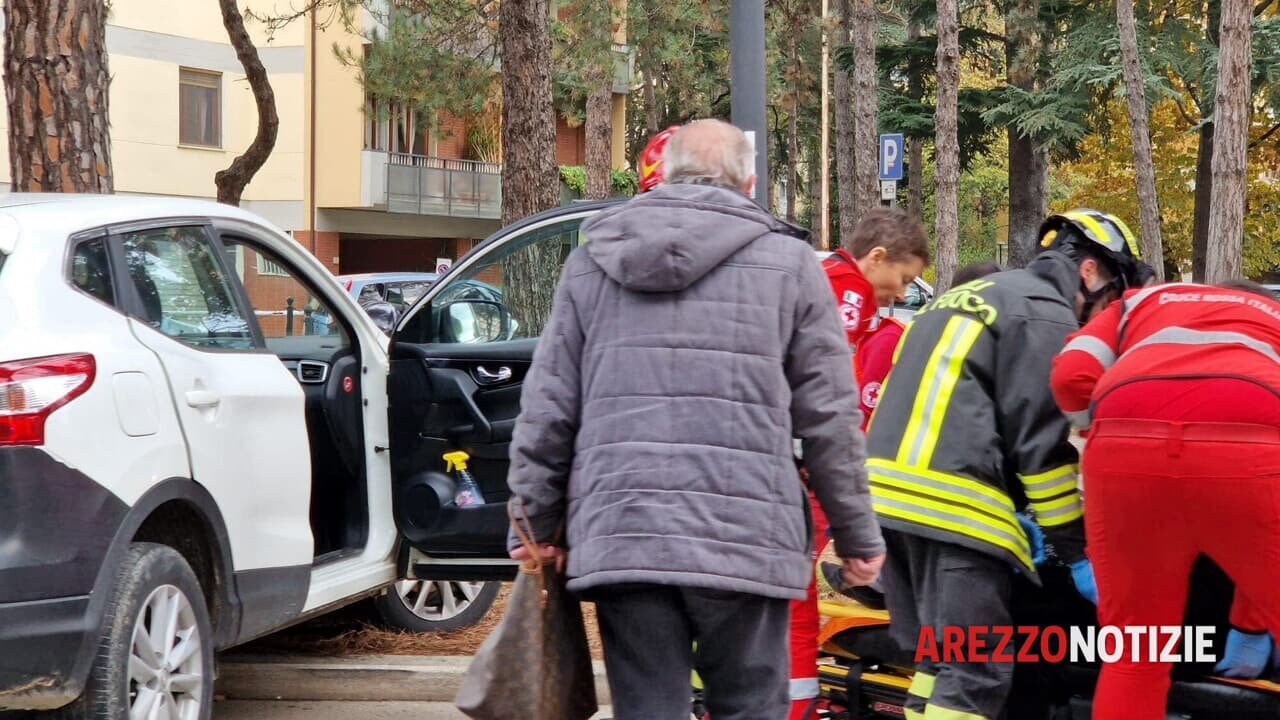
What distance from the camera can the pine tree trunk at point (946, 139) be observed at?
21578 mm

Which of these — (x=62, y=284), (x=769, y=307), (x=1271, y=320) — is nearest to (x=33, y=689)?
(x=62, y=284)

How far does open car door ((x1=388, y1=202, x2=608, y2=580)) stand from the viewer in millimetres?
5453

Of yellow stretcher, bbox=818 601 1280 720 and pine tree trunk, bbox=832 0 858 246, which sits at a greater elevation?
pine tree trunk, bbox=832 0 858 246

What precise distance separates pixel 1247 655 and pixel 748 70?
346 cm

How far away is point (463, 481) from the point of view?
5.47 meters

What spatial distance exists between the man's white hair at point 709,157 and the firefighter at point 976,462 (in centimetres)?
98

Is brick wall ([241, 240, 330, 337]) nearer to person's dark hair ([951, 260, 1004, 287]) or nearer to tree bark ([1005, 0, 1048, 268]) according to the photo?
person's dark hair ([951, 260, 1004, 287])

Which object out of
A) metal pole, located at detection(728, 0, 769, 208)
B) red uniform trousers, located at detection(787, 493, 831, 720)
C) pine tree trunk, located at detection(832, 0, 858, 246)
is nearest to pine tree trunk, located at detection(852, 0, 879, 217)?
pine tree trunk, located at detection(832, 0, 858, 246)

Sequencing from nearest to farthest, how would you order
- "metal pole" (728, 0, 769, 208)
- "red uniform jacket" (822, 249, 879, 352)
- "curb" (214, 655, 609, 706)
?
"red uniform jacket" (822, 249, 879, 352)
"curb" (214, 655, 609, 706)
"metal pole" (728, 0, 769, 208)

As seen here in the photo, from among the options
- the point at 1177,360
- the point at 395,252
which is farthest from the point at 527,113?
the point at 395,252

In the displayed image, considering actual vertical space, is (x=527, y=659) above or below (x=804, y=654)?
above

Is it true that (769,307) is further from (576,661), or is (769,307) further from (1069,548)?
(1069,548)

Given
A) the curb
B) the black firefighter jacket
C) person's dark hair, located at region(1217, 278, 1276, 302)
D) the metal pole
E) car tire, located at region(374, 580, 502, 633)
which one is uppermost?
the metal pole

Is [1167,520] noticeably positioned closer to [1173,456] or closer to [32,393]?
[1173,456]
